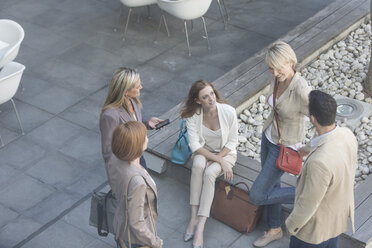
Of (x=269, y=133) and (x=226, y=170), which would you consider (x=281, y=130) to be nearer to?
(x=269, y=133)

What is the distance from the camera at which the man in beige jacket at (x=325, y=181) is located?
3898 mm

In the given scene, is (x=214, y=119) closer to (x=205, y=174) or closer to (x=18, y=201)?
(x=205, y=174)

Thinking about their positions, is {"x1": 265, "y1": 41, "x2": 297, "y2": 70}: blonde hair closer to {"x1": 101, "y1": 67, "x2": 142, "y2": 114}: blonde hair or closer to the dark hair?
the dark hair

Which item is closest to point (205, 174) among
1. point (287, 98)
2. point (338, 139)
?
point (287, 98)

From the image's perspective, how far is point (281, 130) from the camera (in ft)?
16.4

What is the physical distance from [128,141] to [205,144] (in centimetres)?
162

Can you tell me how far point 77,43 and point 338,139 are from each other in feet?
18.7

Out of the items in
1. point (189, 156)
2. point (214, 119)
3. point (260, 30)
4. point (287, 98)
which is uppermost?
point (287, 98)

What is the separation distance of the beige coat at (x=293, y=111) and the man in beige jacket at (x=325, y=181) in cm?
67

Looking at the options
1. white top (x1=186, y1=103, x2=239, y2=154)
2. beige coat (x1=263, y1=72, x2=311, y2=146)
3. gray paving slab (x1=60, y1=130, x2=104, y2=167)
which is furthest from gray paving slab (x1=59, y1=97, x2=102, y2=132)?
beige coat (x1=263, y1=72, x2=311, y2=146)

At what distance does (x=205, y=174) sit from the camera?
17.5ft

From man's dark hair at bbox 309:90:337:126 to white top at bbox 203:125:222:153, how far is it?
1.50 m

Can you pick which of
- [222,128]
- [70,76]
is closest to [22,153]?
[70,76]

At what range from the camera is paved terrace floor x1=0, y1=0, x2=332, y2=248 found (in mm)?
5750
